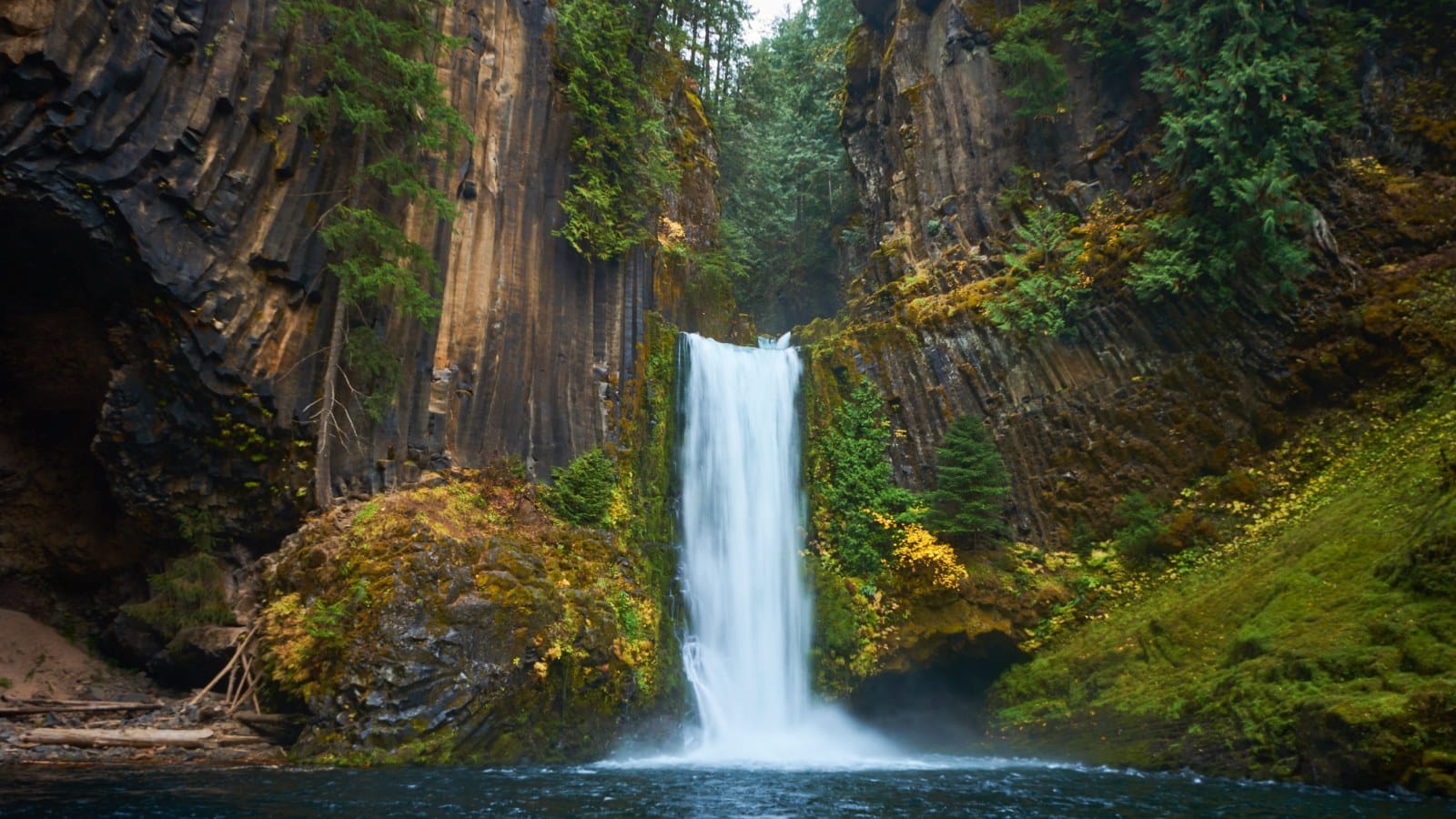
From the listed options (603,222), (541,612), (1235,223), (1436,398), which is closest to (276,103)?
(603,222)

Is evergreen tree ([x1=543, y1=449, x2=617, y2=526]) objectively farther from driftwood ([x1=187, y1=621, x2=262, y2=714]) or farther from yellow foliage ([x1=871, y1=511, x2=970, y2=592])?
yellow foliage ([x1=871, y1=511, x2=970, y2=592])

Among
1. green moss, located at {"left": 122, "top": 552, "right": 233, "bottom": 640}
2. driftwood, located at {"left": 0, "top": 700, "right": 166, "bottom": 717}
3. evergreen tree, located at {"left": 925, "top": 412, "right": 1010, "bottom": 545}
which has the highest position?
evergreen tree, located at {"left": 925, "top": 412, "right": 1010, "bottom": 545}

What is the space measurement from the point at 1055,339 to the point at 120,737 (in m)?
19.5

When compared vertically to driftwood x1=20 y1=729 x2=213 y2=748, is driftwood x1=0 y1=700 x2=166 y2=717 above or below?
above

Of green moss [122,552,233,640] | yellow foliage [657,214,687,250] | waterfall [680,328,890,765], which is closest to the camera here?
green moss [122,552,233,640]

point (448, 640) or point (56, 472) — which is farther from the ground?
point (56, 472)

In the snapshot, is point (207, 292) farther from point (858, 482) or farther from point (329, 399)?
point (858, 482)

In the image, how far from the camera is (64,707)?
41.1 ft

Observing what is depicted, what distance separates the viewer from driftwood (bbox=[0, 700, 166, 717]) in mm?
12234

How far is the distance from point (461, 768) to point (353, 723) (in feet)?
5.66

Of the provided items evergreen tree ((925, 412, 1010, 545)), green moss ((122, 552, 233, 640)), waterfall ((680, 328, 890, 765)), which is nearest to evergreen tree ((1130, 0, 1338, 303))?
evergreen tree ((925, 412, 1010, 545))

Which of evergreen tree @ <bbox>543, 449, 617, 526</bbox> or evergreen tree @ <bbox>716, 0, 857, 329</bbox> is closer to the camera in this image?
evergreen tree @ <bbox>543, 449, 617, 526</bbox>

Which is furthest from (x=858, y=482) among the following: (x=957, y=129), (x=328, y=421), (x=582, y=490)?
(x=328, y=421)

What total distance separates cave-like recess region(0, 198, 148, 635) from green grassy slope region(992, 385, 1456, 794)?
58.6 ft
